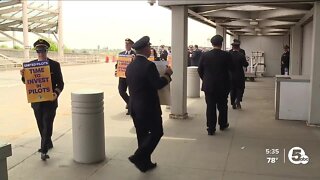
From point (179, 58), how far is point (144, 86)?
13.4 feet

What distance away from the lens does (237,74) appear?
1030 centimetres

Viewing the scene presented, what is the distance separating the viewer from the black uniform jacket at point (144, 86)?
500 centimetres

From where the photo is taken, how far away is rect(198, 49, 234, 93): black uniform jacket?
7.12m

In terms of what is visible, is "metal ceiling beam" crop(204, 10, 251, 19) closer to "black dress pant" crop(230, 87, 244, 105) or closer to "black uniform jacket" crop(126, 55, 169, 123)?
"black dress pant" crop(230, 87, 244, 105)

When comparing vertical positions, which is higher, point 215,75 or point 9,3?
point 9,3

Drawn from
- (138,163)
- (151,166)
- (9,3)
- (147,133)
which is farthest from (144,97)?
(9,3)

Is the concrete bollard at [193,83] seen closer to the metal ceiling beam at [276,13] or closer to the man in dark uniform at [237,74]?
the man in dark uniform at [237,74]

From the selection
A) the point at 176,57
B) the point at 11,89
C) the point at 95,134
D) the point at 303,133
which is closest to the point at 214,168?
the point at 95,134

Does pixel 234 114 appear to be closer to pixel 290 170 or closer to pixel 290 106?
pixel 290 106

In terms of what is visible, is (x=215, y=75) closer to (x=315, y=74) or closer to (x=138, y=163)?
(x=315, y=74)

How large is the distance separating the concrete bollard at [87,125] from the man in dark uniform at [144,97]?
2.48ft

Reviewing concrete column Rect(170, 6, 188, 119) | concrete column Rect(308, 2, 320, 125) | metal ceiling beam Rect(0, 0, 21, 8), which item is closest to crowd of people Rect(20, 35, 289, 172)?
concrete column Rect(170, 6, 188, 119)

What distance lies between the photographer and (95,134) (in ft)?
18.8

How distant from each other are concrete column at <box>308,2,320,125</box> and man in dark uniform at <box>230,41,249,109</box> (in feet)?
7.45
